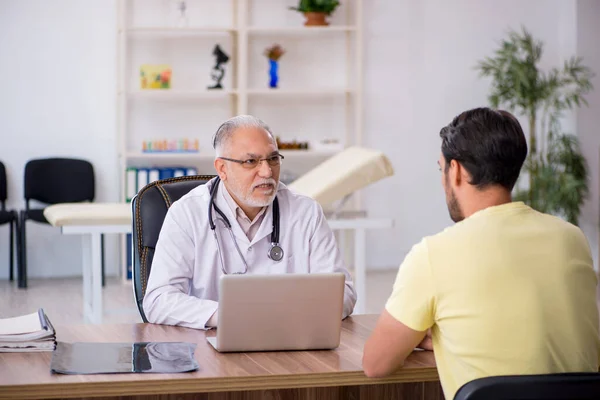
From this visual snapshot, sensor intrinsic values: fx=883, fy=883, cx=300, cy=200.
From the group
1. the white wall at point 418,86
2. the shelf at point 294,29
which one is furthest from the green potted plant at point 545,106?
the shelf at point 294,29

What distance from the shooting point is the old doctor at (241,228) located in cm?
255

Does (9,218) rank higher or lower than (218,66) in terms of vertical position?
lower

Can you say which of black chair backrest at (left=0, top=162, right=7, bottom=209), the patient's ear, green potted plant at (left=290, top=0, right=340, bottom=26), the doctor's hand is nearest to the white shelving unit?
green potted plant at (left=290, top=0, right=340, bottom=26)

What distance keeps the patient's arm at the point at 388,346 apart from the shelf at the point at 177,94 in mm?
5066

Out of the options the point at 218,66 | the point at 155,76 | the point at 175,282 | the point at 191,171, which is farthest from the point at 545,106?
the point at 175,282

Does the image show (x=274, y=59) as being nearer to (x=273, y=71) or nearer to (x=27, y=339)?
(x=273, y=71)

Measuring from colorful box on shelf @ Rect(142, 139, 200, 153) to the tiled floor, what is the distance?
3.42 ft

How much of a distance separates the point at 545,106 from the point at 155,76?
3.06m

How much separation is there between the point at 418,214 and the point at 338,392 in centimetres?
549

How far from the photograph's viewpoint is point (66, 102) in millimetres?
6805

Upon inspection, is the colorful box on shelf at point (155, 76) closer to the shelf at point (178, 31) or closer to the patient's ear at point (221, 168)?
the shelf at point (178, 31)

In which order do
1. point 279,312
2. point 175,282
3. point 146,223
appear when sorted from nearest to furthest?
point 279,312
point 175,282
point 146,223

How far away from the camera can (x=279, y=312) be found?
1935mm

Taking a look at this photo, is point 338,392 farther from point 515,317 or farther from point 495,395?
point 495,395
